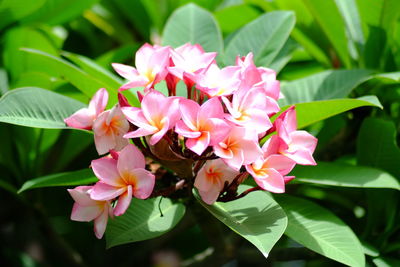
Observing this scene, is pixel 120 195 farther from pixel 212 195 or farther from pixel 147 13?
pixel 147 13

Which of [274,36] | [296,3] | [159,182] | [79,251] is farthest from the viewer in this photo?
[79,251]

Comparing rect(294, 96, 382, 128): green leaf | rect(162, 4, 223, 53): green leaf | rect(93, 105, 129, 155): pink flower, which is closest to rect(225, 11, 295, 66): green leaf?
rect(162, 4, 223, 53): green leaf

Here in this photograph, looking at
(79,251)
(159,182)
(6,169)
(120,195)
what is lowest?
(79,251)

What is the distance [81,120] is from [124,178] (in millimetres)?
148

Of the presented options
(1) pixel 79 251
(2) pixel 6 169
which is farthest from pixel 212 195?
(1) pixel 79 251

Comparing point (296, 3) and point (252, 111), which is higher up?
point (252, 111)

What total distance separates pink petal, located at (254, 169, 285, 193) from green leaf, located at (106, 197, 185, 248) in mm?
191

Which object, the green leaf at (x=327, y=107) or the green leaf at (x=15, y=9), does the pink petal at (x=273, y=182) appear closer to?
the green leaf at (x=327, y=107)

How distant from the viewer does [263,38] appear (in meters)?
1.22

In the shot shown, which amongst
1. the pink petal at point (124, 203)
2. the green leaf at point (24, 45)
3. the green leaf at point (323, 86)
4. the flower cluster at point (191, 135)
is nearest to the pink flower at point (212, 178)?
the flower cluster at point (191, 135)

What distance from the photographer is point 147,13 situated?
175 cm

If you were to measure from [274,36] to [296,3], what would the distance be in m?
0.30

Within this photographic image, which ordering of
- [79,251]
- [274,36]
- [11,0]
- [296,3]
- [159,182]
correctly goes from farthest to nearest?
[79,251]
[296,3]
[11,0]
[274,36]
[159,182]

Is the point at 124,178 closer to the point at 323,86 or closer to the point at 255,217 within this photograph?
the point at 255,217
